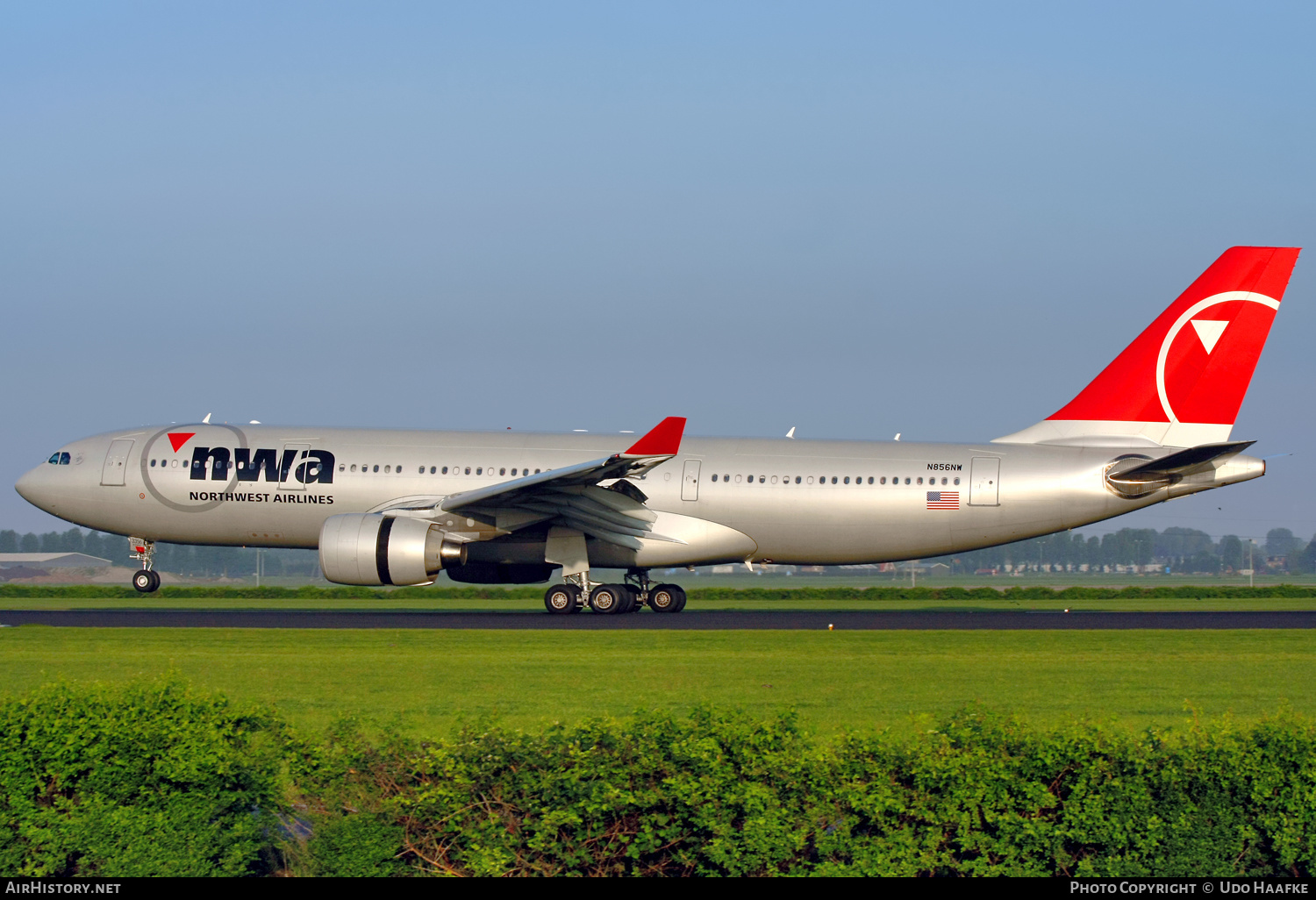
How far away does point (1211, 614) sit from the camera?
95.7ft

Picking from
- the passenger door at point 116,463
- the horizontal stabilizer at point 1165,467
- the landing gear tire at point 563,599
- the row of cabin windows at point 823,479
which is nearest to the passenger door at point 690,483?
the row of cabin windows at point 823,479

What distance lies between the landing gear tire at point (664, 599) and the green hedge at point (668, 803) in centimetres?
2107

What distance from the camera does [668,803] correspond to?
310 inches

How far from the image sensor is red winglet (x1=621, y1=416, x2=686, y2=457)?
2459cm

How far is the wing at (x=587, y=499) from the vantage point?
2486 centimetres

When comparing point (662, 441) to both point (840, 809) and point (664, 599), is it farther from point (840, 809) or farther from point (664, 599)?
point (840, 809)

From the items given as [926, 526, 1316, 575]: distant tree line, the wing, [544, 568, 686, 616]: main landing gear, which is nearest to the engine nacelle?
the wing

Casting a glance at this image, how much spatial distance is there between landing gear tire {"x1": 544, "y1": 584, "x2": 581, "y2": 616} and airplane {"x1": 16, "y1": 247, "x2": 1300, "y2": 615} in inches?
1.8

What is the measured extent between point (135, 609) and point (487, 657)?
15.8m

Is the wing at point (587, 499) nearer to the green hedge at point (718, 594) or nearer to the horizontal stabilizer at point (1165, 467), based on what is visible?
the horizontal stabilizer at point (1165, 467)

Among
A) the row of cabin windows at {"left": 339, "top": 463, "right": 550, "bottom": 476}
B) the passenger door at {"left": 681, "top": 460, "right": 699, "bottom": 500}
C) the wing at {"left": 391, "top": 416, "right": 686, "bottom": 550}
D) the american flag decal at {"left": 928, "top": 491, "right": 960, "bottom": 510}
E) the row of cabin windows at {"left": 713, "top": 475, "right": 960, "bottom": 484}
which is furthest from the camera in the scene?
the row of cabin windows at {"left": 339, "top": 463, "right": 550, "bottom": 476}

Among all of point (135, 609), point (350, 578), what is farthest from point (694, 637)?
point (135, 609)

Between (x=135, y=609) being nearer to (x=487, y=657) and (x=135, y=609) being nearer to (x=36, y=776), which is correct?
(x=487, y=657)

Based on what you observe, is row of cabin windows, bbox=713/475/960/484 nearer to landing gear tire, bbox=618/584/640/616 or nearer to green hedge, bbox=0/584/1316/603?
landing gear tire, bbox=618/584/640/616
